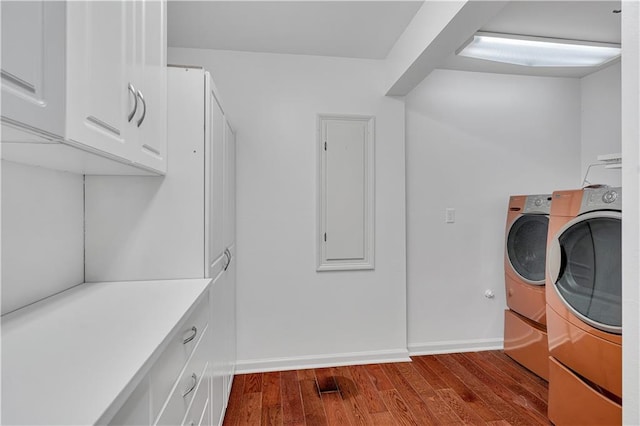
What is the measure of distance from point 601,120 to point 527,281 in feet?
5.30

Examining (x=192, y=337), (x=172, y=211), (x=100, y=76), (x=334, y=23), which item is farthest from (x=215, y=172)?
(x=334, y=23)

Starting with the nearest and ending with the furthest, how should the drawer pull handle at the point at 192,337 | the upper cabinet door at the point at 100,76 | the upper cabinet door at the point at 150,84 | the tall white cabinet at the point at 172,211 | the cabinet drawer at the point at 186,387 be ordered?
the upper cabinet door at the point at 100,76
the cabinet drawer at the point at 186,387
the drawer pull handle at the point at 192,337
the upper cabinet door at the point at 150,84
the tall white cabinet at the point at 172,211

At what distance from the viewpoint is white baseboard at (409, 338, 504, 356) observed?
2471 millimetres

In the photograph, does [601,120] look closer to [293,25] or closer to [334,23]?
[334,23]

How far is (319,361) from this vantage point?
2.27m

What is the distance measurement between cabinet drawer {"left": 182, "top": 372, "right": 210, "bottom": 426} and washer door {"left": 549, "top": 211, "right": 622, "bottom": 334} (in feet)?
5.97

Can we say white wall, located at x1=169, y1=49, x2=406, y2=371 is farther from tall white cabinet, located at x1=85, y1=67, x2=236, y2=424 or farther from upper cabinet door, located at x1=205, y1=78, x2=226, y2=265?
tall white cabinet, located at x1=85, y1=67, x2=236, y2=424

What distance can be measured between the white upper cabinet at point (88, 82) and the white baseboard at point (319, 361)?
164 cm

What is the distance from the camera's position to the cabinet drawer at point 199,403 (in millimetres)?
1016

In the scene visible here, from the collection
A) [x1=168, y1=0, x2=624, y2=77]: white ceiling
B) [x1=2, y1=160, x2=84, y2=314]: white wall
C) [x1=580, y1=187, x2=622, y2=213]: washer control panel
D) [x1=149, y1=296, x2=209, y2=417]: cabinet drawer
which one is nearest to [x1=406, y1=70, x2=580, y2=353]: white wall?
[x1=168, y1=0, x2=624, y2=77]: white ceiling

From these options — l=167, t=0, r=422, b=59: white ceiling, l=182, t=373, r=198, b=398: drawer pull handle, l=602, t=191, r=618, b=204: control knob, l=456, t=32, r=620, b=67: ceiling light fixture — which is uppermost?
l=167, t=0, r=422, b=59: white ceiling
